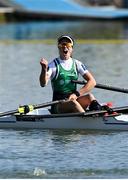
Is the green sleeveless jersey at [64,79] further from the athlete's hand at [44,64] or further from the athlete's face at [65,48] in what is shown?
the athlete's hand at [44,64]

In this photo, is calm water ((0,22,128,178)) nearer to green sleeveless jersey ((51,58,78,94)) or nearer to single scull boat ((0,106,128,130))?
single scull boat ((0,106,128,130))

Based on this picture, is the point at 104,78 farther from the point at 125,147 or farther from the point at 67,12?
the point at 67,12

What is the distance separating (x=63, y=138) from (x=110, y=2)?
36.2 metres

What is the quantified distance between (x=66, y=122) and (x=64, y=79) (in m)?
0.67

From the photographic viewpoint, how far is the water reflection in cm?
3522

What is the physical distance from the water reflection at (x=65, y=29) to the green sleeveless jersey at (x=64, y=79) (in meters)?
21.3

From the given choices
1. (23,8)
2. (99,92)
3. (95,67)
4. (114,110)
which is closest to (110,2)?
(23,8)

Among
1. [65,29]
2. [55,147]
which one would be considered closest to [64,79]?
[55,147]

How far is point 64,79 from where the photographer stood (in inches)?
499

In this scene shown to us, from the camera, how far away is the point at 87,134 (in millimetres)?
12469

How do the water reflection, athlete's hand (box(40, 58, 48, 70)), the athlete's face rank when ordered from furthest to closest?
the water reflection, the athlete's face, athlete's hand (box(40, 58, 48, 70))

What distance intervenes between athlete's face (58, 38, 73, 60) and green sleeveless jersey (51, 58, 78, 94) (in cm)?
16

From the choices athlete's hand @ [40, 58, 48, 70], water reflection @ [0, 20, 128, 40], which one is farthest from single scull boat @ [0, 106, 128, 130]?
water reflection @ [0, 20, 128, 40]

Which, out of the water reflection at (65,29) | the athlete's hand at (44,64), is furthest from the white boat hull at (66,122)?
the water reflection at (65,29)
